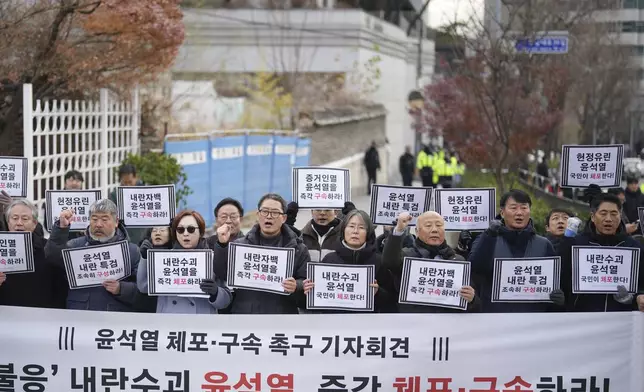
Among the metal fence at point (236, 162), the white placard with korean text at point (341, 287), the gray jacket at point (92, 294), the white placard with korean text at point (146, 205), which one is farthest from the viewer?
the metal fence at point (236, 162)

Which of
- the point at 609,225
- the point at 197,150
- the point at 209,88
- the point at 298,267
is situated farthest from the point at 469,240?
the point at 209,88

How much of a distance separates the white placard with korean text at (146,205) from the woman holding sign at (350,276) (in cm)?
186

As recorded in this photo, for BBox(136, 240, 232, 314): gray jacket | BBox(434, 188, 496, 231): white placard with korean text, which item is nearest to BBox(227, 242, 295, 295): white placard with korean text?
BBox(136, 240, 232, 314): gray jacket

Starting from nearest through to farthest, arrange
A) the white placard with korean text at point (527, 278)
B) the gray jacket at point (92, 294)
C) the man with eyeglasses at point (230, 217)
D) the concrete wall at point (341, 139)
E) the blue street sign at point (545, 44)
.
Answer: the white placard with korean text at point (527, 278)
the gray jacket at point (92, 294)
the man with eyeglasses at point (230, 217)
the blue street sign at point (545, 44)
the concrete wall at point (341, 139)

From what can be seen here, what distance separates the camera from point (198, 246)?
7.79 metres

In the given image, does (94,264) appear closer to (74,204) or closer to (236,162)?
(74,204)

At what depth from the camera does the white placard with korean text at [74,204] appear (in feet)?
30.5

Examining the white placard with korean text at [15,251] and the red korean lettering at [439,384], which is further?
the white placard with korean text at [15,251]

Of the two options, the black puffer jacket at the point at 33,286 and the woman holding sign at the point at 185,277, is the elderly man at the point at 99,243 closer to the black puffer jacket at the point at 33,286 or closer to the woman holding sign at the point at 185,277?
the black puffer jacket at the point at 33,286

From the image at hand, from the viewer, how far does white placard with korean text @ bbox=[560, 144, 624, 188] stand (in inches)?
383

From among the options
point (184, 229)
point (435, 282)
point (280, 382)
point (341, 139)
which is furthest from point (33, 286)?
point (341, 139)

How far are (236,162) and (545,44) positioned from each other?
23.2ft

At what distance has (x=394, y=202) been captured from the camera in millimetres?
9195

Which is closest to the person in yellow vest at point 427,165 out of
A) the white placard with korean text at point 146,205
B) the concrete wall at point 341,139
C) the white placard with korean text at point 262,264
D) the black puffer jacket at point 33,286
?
the concrete wall at point 341,139
